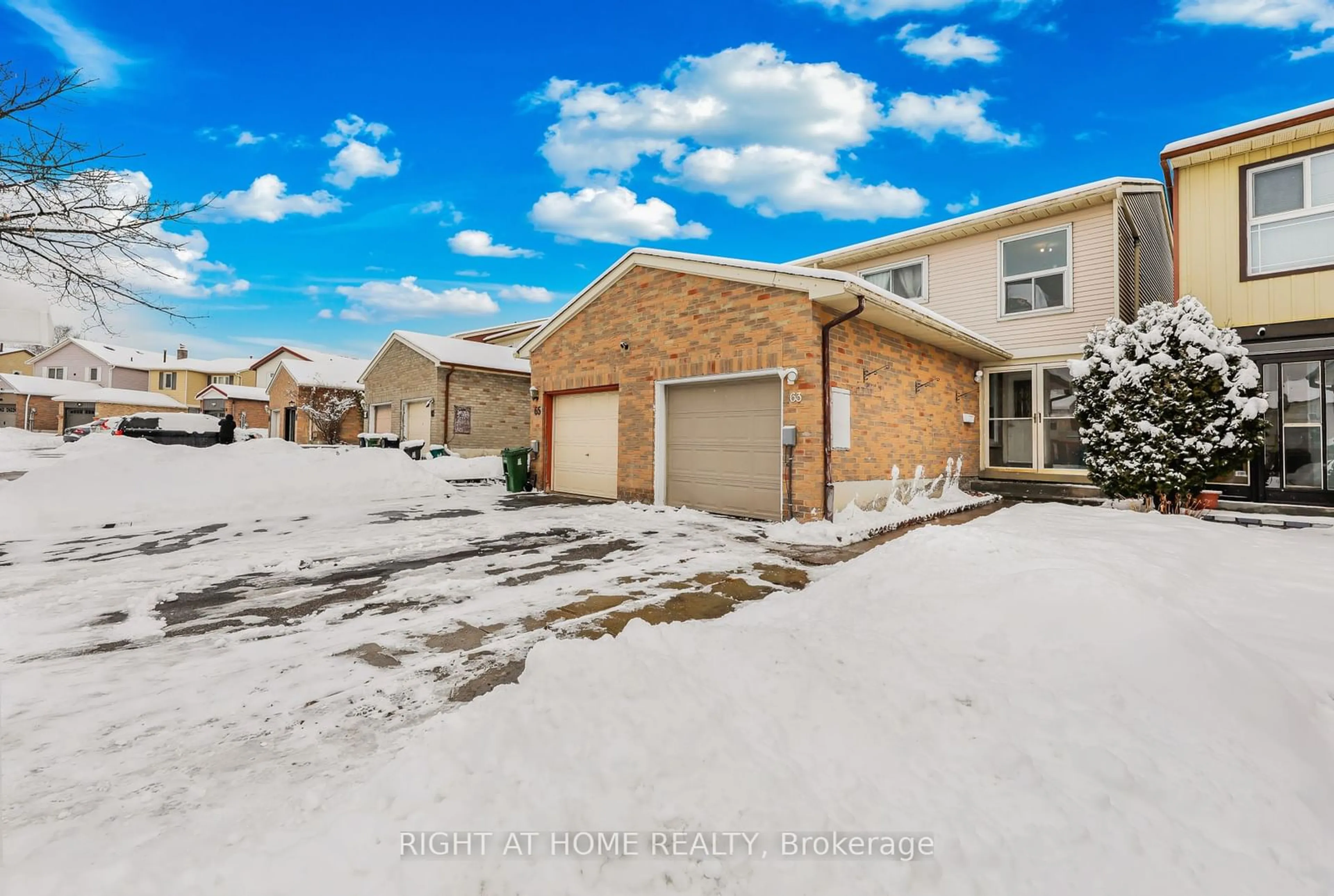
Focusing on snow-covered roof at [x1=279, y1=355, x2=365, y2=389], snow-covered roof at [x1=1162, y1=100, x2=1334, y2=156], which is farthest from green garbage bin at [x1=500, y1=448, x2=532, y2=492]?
snow-covered roof at [x1=279, y1=355, x2=365, y2=389]

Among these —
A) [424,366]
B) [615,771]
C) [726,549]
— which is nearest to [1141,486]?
[726,549]

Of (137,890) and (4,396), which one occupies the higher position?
(4,396)

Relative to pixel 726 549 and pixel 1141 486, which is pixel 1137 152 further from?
pixel 726 549

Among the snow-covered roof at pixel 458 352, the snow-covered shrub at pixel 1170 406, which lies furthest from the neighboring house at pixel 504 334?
the snow-covered shrub at pixel 1170 406

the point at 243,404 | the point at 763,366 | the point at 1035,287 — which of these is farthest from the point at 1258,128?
the point at 243,404

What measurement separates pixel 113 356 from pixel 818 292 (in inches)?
2376

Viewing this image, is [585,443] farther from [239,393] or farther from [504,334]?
[239,393]

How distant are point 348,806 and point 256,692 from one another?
1.41 m

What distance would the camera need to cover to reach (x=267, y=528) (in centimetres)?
734

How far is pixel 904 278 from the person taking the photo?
13.5 meters

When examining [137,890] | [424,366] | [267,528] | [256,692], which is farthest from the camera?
[424,366]

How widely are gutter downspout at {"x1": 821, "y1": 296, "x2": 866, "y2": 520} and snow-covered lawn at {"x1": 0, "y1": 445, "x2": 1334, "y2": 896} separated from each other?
3.27m

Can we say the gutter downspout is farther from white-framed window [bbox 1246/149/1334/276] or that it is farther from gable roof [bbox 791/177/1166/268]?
white-framed window [bbox 1246/149/1334/276]

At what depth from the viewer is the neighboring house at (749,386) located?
25.7 feet
